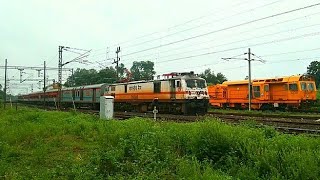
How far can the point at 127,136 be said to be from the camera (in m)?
11.7

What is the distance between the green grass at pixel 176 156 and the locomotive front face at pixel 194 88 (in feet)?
43.0

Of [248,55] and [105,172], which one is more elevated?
[248,55]

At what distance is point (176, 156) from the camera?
30.1ft

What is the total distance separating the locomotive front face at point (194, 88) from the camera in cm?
2503

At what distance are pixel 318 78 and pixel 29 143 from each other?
54.3m

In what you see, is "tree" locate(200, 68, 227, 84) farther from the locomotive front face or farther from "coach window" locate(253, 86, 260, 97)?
the locomotive front face

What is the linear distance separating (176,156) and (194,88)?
16518 mm

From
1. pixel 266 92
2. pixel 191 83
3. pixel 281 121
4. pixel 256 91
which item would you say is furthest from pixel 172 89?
pixel 256 91

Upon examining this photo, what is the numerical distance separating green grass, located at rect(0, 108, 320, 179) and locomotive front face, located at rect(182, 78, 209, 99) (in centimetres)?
1311

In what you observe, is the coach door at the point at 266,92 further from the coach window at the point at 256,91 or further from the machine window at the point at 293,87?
the machine window at the point at 293,87

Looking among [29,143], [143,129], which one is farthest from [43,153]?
[143,129]

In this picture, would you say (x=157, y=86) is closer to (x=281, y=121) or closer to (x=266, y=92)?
(x=281, y=121)

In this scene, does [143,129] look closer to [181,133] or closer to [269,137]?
[181,133]

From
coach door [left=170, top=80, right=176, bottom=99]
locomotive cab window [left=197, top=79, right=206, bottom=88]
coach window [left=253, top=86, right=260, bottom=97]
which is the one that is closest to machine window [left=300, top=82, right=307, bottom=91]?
coach window [left=253, top=86, right=260, bottom=97]
